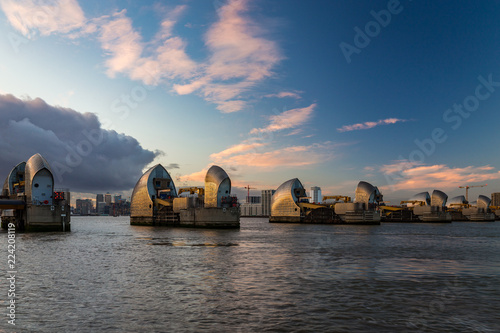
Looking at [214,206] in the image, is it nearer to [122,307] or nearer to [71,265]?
[71,265]

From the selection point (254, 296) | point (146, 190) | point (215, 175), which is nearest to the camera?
point (254, 296)

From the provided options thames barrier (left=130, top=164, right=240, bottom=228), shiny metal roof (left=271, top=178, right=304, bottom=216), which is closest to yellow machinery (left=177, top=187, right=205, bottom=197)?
thames barrier (left=130, top=164, right=240, bottom=228)

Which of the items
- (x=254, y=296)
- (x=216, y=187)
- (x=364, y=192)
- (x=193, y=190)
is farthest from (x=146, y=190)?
(x=254, y=296)

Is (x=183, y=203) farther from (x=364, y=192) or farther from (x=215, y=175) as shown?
(x=364, y=192)

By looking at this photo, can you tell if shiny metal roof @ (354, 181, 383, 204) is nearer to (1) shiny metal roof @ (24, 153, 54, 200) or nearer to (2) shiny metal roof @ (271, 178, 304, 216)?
(2) shiny metal roof @ (271, 178, 304, 216)

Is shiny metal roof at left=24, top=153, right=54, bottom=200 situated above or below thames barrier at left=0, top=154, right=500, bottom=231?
above

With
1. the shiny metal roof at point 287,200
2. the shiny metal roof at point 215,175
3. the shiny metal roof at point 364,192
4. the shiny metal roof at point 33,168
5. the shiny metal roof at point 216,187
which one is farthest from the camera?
the shiny metal roof at point 287,200

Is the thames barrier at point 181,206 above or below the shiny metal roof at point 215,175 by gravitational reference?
below

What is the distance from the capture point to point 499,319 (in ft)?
49.2

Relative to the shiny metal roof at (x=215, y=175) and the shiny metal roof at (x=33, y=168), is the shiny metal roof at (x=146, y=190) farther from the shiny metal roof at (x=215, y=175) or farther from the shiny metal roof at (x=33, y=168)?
the shiny metal roof at (x=33, y=168)

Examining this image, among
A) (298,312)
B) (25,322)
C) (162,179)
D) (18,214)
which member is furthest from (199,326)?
(162,179)

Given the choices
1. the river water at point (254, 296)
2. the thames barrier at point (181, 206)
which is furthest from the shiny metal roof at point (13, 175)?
the river water at point (254, 296)

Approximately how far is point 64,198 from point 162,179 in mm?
46973

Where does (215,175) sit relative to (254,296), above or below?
above
